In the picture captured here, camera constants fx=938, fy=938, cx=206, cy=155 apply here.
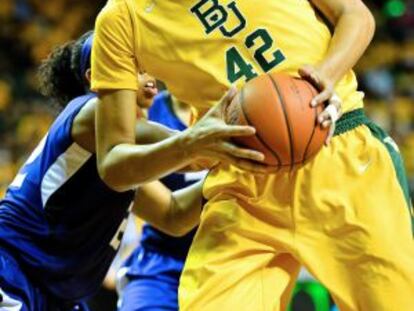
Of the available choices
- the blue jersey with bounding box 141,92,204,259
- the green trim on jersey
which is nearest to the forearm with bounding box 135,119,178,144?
the green trim on jersey

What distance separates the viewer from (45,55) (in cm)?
1088

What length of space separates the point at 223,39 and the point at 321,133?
0.49 m

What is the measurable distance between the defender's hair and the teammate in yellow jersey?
718 mm

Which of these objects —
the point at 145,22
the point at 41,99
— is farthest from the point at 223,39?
the point at 41,99

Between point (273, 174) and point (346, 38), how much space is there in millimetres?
477

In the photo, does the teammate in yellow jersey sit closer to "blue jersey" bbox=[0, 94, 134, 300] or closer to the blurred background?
"blue jersey" bbox=[0, 94, 134, 300]

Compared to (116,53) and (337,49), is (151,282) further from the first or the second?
(337,49)

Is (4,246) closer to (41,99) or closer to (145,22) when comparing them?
(145,22)

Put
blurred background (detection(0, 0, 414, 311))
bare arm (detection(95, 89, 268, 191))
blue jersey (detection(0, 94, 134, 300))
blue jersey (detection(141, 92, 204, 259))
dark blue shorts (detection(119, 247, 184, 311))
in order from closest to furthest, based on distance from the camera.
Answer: bare arm (detection(95, 89, 268, 191))
blue jersey (detection(0, 94, 134, 300))
dark blue shorts (detection(119, 247, 184, 311))
blue jersey (detection(141, 92, 204, 259))
blurred background (detection(0, 0, 414, 311))

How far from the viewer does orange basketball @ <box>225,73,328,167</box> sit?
105 inches

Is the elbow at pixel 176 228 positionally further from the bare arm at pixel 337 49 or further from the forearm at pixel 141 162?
the bare arm at pixel 337 49

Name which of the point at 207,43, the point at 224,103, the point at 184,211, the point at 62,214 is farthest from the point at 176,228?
the point at 224,103

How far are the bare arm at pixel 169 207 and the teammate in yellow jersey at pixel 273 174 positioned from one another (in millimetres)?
733

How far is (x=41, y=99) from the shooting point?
10.9 m
